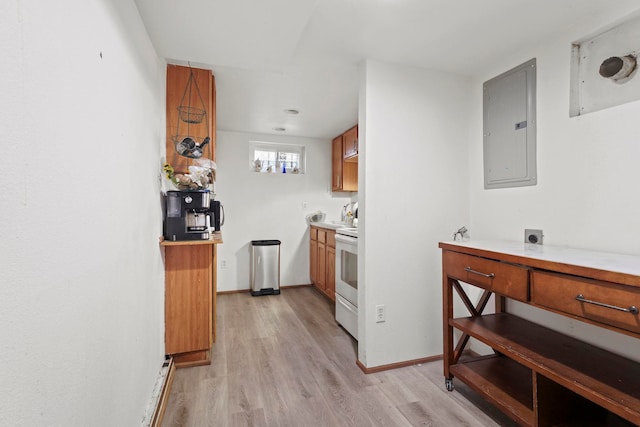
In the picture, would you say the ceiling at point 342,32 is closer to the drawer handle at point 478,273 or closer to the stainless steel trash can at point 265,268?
the drawer handle at point 478,273

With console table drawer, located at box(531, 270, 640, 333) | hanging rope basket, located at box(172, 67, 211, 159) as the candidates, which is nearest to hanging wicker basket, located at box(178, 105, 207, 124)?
hanging rope basket, located at box(172, 67, 211, 159)

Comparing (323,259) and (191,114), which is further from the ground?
(191,114)

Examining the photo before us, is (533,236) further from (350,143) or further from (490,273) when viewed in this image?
(350,143)

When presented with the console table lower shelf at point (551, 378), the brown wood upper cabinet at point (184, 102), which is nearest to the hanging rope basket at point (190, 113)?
the brown wood upper cabinet at point (184, 102)

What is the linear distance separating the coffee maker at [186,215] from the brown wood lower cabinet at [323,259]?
165cm

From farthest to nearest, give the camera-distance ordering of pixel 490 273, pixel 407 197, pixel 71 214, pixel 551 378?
1. pixel 407 197
2. pixel 490 273
3. pixel 551 378
4. pixel 71 214

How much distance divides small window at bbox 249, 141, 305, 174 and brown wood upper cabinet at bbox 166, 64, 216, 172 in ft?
6.42

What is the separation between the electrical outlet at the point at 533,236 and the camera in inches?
71.4

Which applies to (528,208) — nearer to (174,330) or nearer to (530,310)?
(530,310)

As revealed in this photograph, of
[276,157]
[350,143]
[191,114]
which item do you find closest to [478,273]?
[191,114]

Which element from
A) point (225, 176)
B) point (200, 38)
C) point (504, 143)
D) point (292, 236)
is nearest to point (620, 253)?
point (504, 143)

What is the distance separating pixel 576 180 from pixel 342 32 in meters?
1.54

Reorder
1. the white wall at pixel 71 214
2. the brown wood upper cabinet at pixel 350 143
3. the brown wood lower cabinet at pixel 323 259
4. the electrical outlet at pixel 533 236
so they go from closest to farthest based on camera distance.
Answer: the white wall at pixel 71 214 < the electrical outlet at pixel 533 236 < the brown wood lower cabinet at pixel 323 259 < the brown wood upper cabinet at pixel 350 143

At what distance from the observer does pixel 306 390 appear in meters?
1.87
